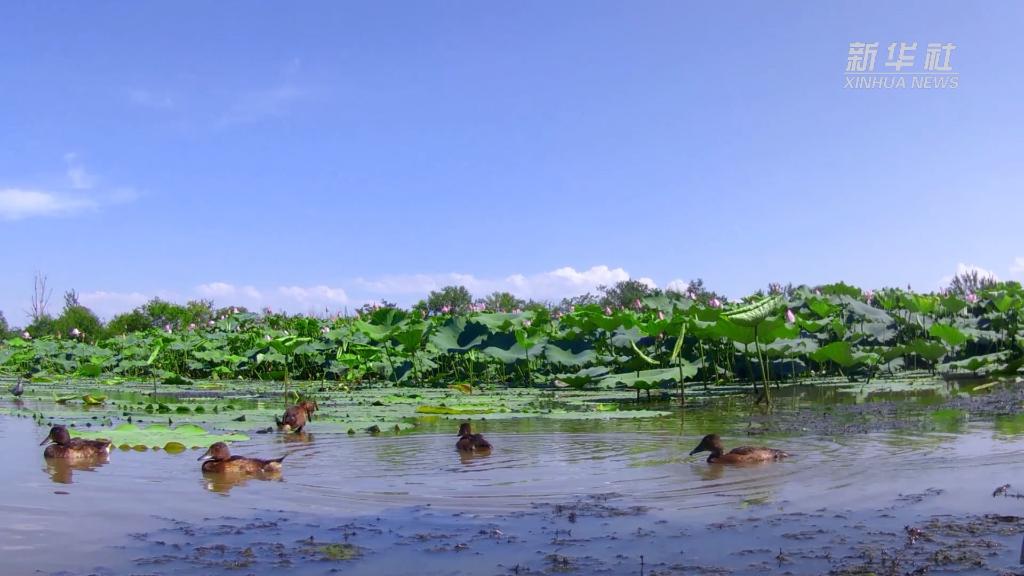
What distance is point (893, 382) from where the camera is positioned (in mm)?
11734

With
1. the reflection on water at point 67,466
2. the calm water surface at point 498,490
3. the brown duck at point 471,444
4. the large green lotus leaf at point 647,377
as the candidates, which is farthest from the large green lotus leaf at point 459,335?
the reflection on water at point 67,466

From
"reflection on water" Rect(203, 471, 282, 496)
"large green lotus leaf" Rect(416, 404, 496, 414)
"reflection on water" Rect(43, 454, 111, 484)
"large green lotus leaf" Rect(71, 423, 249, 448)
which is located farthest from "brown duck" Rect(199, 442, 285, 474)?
"large green lotus leaf" Rect(416, 404, 496, 414)

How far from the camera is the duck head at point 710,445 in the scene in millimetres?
5988

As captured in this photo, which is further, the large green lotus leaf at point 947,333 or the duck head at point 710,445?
the large green lotus leaf at point 947,333

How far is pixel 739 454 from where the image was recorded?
5824mm

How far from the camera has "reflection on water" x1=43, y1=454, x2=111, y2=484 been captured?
5.72 metres

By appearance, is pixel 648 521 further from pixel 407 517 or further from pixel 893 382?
pixel 893 382

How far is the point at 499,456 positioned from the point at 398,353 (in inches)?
339

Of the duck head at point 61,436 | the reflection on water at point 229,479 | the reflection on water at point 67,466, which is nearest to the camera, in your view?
the reflection on water at point 229,479

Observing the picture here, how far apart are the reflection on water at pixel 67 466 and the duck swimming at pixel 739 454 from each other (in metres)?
3.71

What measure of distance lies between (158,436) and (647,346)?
7.23m

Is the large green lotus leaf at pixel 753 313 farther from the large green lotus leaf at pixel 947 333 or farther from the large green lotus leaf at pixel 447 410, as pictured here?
the large green lotus leaf at pixel 947 333

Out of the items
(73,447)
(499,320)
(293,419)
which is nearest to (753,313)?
(293,419)

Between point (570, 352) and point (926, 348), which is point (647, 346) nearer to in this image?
point (570, 352)
